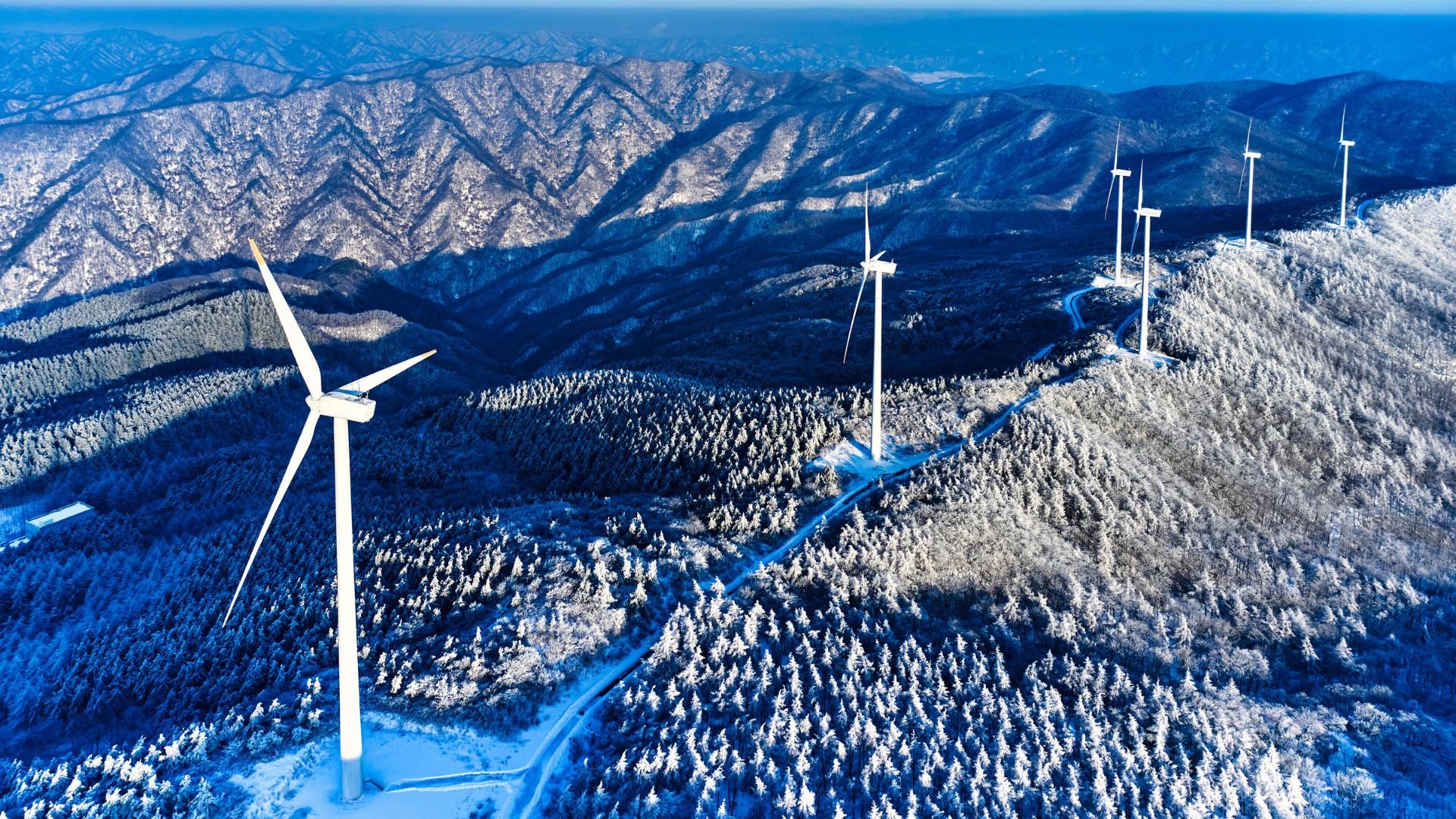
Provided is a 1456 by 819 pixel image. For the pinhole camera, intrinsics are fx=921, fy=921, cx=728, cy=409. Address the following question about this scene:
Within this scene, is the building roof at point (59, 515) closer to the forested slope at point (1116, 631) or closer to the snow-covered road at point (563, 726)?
the snow-covered road at point (563, 726)

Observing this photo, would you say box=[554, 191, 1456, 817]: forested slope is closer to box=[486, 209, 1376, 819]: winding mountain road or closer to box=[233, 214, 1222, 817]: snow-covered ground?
box=[486, 209, 1376, 819]: winding mountain road

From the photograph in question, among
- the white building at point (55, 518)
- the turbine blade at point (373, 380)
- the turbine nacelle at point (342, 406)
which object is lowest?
the white building at point (55, 518)

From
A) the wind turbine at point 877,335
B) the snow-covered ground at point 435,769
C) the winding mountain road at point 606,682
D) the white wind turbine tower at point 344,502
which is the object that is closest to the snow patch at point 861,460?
the winding mountain road at point 606,682

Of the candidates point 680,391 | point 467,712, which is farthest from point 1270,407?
point 467,712

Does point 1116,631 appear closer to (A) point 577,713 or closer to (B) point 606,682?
(B) point 606,682

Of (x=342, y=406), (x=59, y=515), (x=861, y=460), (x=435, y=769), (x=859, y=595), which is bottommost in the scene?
(x=59, y=515)

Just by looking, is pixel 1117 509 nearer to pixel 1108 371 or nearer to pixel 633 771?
pixel 1108 371

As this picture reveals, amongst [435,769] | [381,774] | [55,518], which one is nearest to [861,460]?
[435,769]
